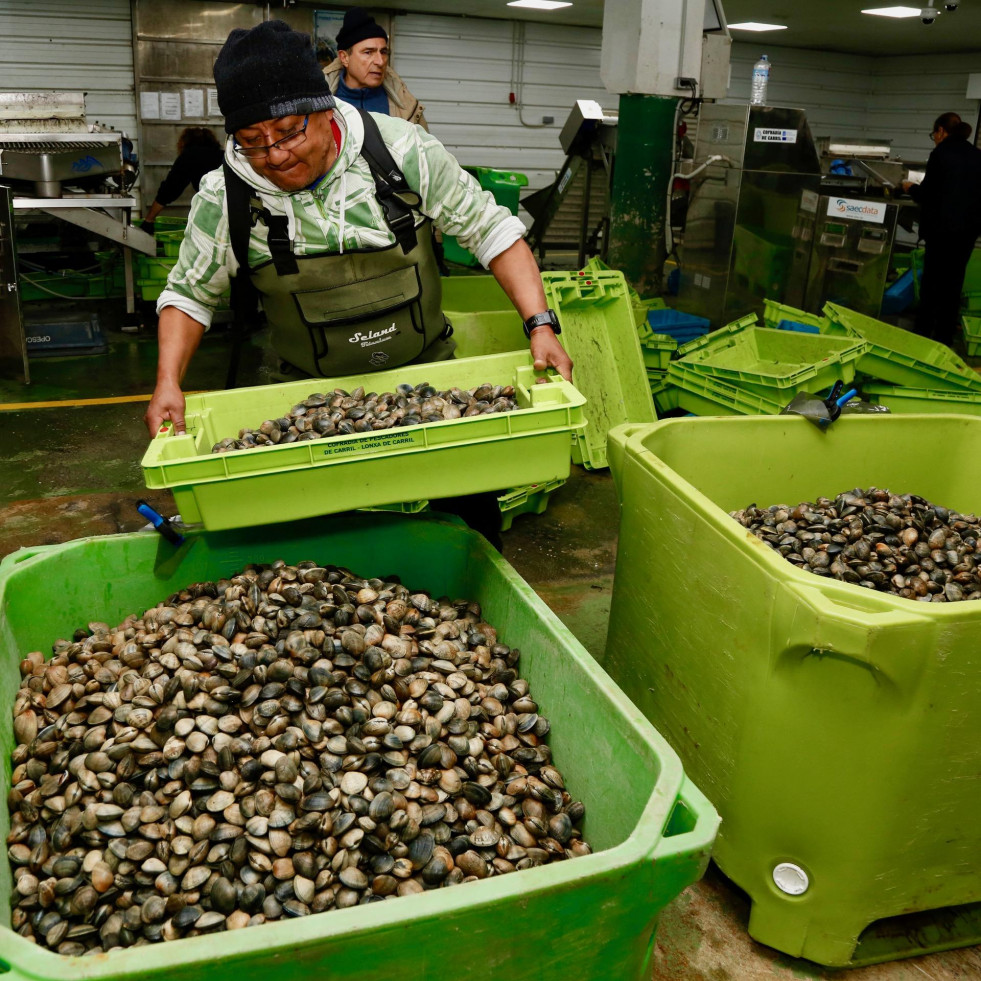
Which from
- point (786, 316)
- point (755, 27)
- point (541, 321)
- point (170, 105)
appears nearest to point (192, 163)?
point (170, 105)

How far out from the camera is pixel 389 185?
7.47ft

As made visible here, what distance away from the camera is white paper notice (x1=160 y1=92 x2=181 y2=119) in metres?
10.2

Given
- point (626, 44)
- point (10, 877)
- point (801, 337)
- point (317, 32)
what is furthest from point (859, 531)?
point (317, 32)

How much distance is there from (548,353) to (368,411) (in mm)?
469

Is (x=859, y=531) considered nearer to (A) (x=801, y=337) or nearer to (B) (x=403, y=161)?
(B) (x=403, y=161)

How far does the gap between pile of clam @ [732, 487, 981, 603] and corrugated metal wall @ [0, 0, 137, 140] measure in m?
10.2

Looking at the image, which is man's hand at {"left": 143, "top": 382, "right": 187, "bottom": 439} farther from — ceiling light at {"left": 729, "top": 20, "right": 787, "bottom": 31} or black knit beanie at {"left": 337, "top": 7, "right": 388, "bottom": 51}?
ceiling light at {"left": 729, "top": 20, "right": 787, "bottom": 31}

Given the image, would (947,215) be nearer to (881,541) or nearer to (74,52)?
(881,541)

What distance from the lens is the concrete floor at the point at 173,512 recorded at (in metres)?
1.94

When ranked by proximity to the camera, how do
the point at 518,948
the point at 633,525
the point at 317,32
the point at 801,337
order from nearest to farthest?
the point at 518,948, the point at 633,525, the point at 801,337, the point at 317,32

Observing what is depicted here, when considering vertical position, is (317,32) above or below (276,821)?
above

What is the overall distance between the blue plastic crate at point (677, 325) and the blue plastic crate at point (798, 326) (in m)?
0.46

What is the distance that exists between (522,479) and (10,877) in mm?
1178

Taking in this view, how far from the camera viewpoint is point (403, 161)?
7.61 feet
